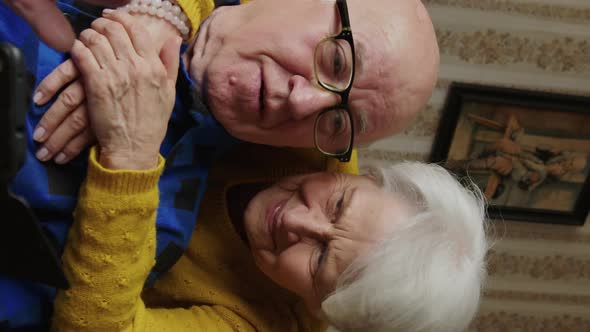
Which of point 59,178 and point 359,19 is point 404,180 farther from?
point 59,178

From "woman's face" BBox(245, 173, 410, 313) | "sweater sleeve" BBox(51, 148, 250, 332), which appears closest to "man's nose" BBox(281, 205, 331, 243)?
"woman's face" BBox(245, 173, 410, 313)

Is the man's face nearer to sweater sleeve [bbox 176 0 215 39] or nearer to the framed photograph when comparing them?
sweater sleeve [bbox 176 0 215 39]

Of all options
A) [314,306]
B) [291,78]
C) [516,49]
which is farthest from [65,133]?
[516,49]

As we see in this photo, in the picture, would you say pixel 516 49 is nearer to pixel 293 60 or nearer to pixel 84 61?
pixel 293 60

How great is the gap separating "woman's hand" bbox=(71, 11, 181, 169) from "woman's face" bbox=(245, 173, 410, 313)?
1.04ft

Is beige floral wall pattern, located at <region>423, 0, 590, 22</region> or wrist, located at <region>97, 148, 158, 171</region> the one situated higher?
beige floral wall pattern, located at <region>423, 0, 590, 22</region>

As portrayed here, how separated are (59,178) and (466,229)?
0.73 meters

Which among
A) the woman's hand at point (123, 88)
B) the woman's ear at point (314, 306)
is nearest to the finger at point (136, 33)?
the woman's hand at point (123, 88)

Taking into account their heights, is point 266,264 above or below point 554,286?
above

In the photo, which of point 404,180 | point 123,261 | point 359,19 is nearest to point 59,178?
point 123,261

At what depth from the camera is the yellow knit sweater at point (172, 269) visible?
79cm

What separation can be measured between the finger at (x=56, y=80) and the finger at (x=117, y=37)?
0.20 ft

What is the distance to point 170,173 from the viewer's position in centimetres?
99

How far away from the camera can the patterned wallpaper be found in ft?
5.15
